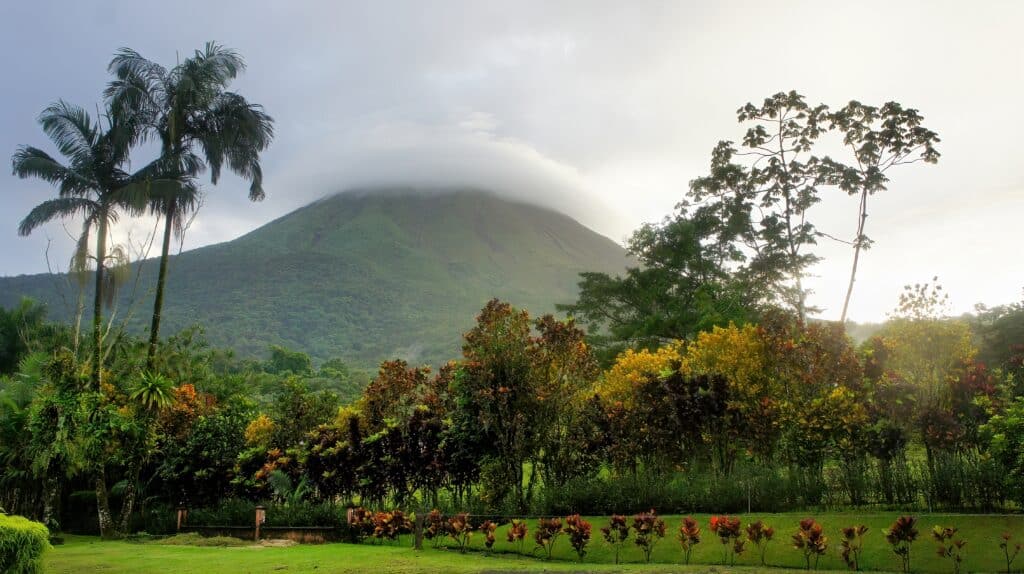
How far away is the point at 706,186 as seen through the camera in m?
30.3

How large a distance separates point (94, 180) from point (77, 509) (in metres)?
10.3

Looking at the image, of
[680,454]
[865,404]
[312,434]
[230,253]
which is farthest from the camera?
[230,253]

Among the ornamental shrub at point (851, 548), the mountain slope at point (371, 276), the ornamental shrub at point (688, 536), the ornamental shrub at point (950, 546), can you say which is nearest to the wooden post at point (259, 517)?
the ornamental shrub at point (688, 536)

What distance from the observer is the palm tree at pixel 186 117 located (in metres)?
20.3

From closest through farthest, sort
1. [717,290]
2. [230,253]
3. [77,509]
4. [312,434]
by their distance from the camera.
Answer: [312,434], [77,509], [717,290], [230,253]

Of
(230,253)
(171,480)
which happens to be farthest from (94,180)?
(230,253)

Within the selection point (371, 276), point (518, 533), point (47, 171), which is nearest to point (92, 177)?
point (47, 171)

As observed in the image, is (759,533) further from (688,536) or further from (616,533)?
(616,533)

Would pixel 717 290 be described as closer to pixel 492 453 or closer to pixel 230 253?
pixel 492 453

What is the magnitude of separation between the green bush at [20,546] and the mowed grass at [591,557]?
7.17 feet

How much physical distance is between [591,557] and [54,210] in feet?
58.1

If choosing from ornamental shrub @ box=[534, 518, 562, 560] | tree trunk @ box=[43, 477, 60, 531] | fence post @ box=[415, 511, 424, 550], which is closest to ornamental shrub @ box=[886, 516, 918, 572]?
ornamental shrub @ box=[534, 518, 562, 560]

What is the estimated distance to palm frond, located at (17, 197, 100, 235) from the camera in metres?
19.3

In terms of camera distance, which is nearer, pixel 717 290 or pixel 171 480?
pixel 171 480
